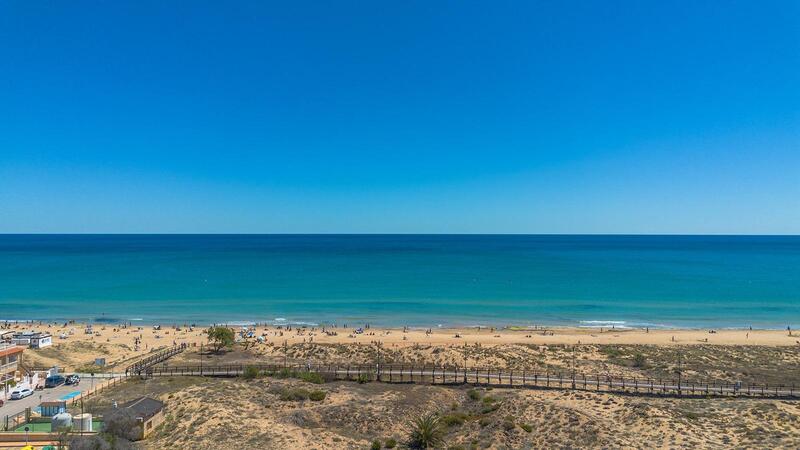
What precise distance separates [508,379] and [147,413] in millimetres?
23091

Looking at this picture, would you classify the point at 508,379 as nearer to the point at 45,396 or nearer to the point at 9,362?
the point at 45,396

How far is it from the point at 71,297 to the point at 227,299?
27.9 m

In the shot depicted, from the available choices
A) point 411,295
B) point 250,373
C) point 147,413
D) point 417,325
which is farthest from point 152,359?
point 411,295

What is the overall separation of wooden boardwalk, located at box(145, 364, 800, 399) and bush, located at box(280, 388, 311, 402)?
4.50m

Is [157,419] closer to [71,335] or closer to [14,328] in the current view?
[71,335]

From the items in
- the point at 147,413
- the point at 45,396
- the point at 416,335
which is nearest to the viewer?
the point at 147,413

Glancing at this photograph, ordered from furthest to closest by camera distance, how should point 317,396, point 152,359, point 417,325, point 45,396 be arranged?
point 417,325
point 152,359
point 45,396
point 317,396

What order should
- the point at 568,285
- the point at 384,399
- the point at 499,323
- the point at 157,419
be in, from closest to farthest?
the point at 157,419 < the point at 384,399 < the point at 499,323 < the point at 568,285

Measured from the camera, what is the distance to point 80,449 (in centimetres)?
2041

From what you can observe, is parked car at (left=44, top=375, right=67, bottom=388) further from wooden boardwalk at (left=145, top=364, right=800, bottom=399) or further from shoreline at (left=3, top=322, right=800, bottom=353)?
shoreline at (left=3, top=322, right=800, bottom=353)

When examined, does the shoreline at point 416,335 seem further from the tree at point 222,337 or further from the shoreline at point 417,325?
the tree at point 222,337

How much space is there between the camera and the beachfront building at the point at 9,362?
107 ft

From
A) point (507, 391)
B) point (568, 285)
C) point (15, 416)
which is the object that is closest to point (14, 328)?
point (15, 416)

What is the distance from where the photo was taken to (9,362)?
→ 3356 centimetres
